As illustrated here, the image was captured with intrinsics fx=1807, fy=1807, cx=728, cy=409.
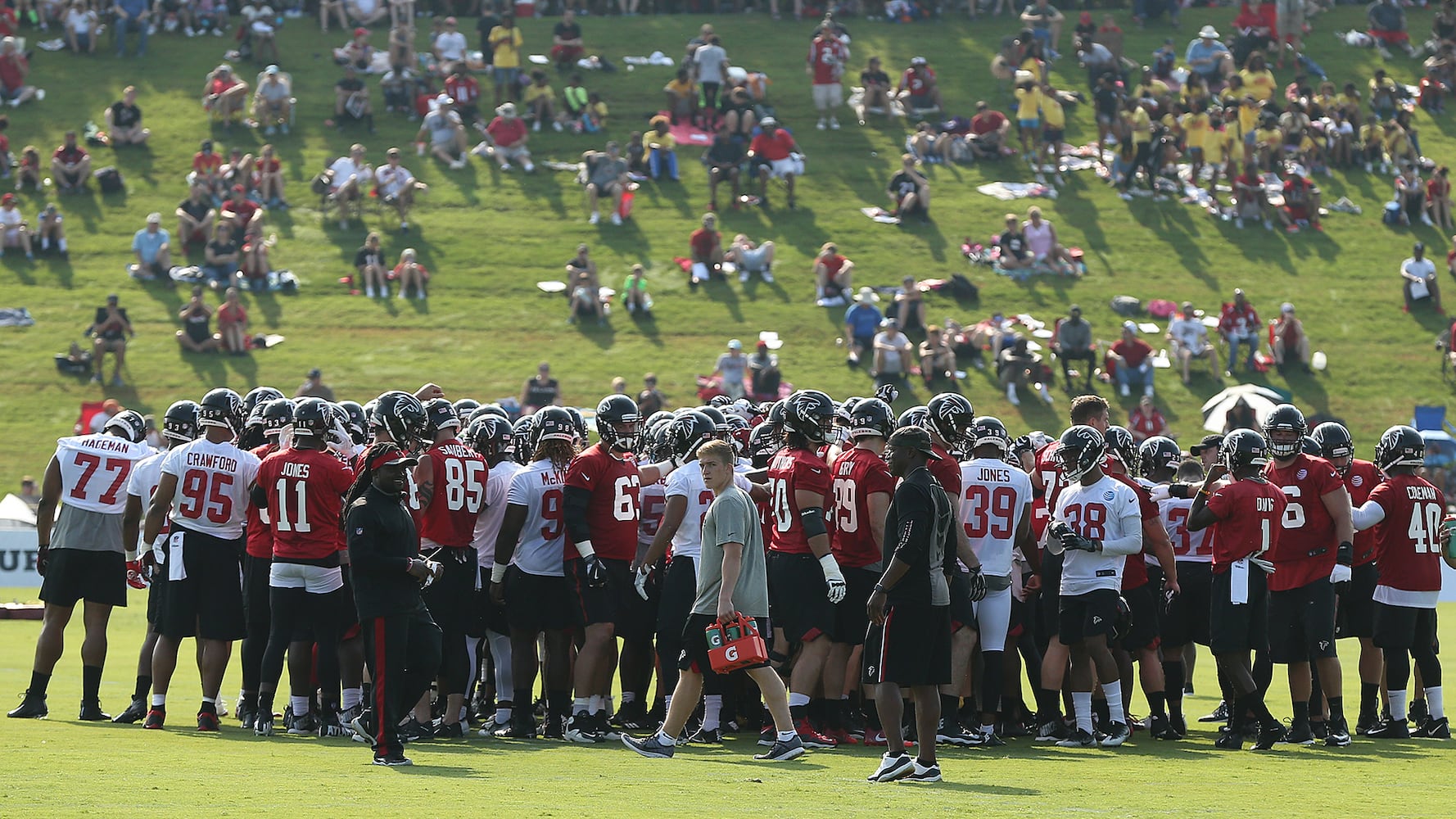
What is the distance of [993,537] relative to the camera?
1176cm

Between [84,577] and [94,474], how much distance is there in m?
0.72

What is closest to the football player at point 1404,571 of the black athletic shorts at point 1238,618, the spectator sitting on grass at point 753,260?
the black athletic shorts at point 1238,618

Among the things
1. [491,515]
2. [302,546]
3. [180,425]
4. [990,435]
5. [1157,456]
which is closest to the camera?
[302,546]

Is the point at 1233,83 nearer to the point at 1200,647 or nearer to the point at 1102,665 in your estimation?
the point at 1200,647

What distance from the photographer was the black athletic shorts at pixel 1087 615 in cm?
1157

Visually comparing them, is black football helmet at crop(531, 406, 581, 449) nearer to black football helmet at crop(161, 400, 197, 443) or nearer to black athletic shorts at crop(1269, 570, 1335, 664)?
black football helmet at crop(161, 400, 197, 443)

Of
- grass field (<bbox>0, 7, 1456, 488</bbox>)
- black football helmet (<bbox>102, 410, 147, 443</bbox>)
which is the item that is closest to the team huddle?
black football helmet (<bbox>102, 410, 147, 443</bbox>)

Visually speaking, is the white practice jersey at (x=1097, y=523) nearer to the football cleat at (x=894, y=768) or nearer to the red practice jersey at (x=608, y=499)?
the football cleat at (x=894, y=768)

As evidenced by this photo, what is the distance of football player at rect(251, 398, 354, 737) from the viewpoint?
36.6 feet

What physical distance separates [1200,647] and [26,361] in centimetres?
2211

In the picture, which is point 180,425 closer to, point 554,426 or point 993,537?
point 554,426

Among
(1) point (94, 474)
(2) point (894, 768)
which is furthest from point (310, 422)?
(2) point (894, 768)

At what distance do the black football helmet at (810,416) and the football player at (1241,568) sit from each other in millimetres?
2599

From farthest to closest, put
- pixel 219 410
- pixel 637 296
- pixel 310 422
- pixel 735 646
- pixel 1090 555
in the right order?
1. pixel 637 296
2. pixel 219 410
3. pixel 1090 555
4. pixel 310 422
5. pixel 735 646
